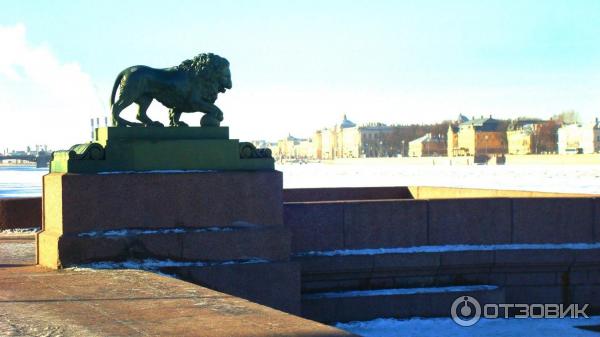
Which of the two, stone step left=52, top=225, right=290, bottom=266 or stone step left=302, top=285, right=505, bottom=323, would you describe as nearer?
stone step left=52, top=225, right=290, bottom=266

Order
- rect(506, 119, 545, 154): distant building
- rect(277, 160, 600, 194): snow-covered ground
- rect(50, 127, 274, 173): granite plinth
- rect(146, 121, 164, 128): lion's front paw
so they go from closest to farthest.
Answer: rect(50, 127, 274, 173): granite plinth → rect(146, 121, 164, 128): lion's front paw → rect(277, 160, 600, 194): snow-covered ground → rect(506, 119, 545, 154): distant building

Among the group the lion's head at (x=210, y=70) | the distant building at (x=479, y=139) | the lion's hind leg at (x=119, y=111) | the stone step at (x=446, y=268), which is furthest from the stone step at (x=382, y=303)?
the distant building at (x=479, y=139)

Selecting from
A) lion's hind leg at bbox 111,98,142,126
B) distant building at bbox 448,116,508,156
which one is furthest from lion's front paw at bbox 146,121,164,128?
distant building at bbox 448,116,508,156

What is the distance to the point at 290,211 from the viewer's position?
8453 mm

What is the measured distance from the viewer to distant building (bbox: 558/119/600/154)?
140 meters

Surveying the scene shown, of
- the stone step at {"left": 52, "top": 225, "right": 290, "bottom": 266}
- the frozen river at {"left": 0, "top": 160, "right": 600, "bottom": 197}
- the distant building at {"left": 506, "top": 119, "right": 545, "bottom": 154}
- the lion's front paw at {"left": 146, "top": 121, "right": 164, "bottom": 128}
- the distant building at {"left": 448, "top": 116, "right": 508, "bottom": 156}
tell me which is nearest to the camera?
the stone step at {"left": 52, "top": 225, "right": 290, "bottom": 266}

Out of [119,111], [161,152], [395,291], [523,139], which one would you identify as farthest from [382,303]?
[523,139]

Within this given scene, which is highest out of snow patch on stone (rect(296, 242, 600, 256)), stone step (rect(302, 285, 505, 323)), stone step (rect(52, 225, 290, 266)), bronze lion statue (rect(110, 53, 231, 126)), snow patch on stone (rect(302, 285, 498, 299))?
bronze lion statue (rect(110, 53, 231, 126))

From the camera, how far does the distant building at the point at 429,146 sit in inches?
6526

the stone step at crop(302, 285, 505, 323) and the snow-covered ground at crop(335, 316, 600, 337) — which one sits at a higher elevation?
the stone step at crop(302, 285, 505, 323)

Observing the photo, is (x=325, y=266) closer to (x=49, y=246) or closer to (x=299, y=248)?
(x=299, y=248)

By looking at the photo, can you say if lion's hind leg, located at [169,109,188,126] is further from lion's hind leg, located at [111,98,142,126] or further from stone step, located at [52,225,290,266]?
stone step, located at [52,225,290,266]

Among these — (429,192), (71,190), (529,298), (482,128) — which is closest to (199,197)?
(71,190)

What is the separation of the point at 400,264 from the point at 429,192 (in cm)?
450
